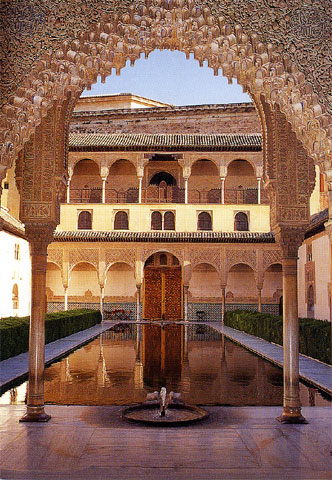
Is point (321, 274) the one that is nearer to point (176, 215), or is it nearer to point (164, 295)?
point (176, 215)

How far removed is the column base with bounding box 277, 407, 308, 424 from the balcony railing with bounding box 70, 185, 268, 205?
2136 cm

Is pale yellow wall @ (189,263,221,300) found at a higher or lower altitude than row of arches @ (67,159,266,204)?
lower

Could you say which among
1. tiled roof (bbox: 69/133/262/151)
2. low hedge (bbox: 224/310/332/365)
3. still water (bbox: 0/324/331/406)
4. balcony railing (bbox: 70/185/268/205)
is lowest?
still water (bbox: 0/324/331/406)

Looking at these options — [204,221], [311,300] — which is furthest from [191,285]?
[311,300]

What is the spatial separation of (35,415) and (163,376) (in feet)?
14.0

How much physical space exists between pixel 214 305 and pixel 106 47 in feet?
76.4

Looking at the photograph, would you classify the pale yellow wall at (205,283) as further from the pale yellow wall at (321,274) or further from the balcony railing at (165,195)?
the pale yellow wall at (321,274)

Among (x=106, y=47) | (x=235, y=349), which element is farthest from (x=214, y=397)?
(x=235, y=349)

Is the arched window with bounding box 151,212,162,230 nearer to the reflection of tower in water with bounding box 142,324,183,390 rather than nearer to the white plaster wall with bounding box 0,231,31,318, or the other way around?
the white plaster wall with bounding box 0,231,31,318

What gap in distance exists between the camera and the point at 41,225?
6.63m

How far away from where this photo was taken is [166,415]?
613cm

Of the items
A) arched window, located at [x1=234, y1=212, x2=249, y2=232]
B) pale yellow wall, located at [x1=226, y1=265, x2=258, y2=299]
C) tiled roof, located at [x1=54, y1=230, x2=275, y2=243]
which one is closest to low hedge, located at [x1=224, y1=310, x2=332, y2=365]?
tiled roof, located at [x1=54, y1=230, x2=275, y2=243]

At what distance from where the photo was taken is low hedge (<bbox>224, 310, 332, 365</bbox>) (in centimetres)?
1090

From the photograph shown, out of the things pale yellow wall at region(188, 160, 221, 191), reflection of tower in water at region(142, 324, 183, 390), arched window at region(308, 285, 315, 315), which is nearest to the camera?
reflection of tower in water at region(142, 324, 183, 390)
